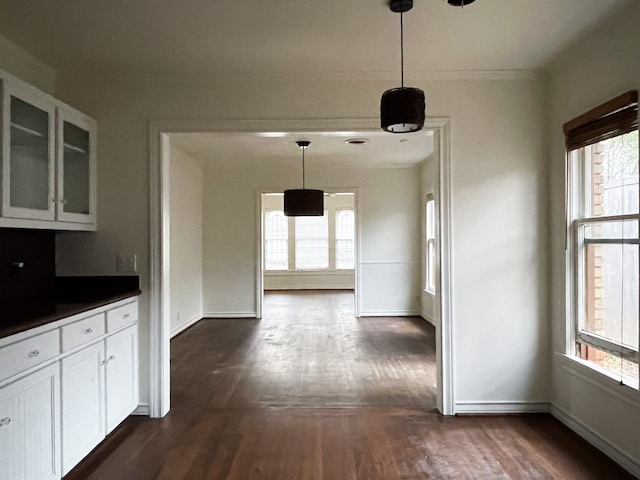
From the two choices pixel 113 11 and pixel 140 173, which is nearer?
pixel 113 11

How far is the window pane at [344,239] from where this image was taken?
13398mm

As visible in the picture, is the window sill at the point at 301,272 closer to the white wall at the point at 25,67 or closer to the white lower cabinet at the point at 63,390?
the white lower cabinet at the point at 63,390

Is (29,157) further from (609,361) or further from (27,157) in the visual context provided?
(609,361)

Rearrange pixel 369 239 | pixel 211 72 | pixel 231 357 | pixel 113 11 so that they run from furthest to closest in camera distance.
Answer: pixel 369 239, pixel 231 357, pixel 211 72, pixel 113 11

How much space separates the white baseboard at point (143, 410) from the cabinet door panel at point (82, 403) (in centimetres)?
63

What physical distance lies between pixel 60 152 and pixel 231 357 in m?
3.12

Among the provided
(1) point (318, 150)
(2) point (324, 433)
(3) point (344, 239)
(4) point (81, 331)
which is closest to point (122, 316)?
(4) point (81, 331)

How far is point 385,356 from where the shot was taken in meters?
5.38

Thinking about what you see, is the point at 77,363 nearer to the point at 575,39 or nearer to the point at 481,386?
the point at 481,386

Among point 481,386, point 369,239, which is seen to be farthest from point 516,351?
point 369,239

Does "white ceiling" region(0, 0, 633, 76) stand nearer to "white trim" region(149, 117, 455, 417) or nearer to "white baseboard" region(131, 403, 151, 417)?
"white trim" region(149, 117, 455, 417)

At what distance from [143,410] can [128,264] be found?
1.11 metres

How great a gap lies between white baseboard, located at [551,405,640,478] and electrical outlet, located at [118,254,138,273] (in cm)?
332

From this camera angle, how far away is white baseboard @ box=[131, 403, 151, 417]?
3.50 m
